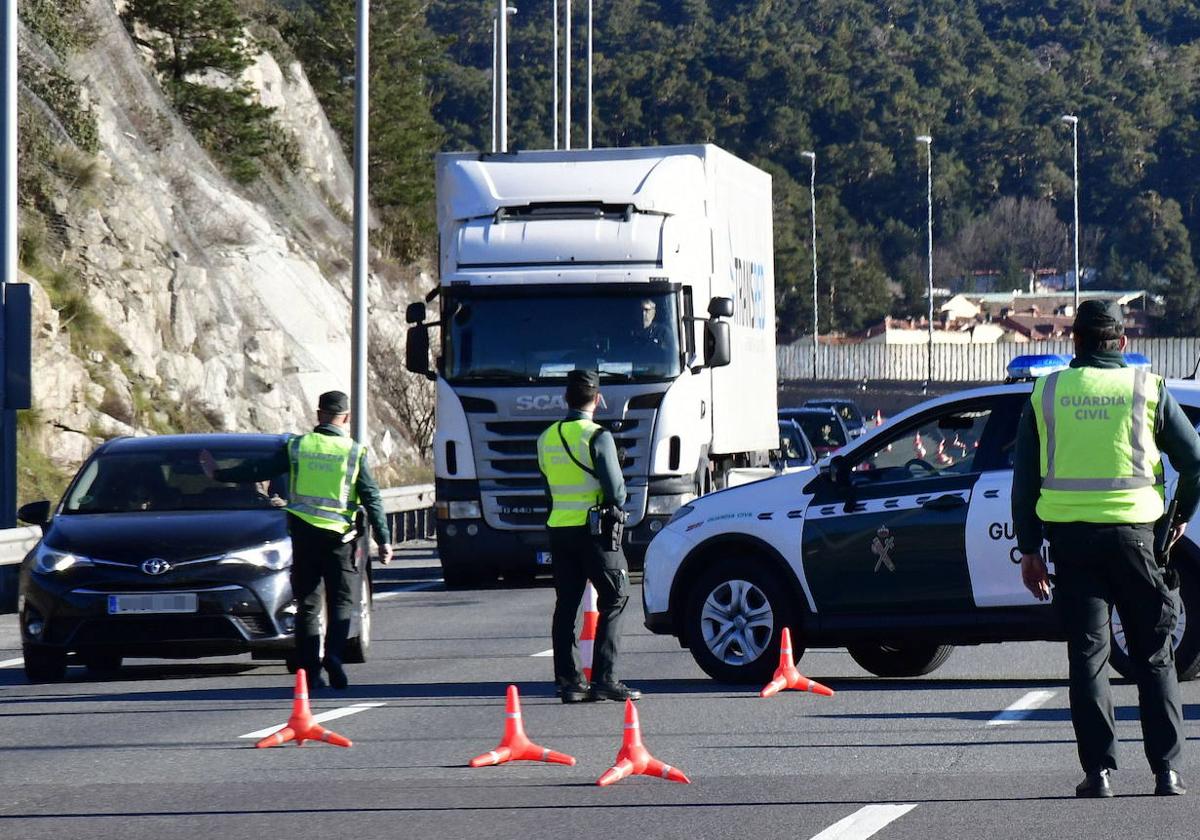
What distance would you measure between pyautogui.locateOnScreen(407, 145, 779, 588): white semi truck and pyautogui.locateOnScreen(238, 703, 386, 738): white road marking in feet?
26.4

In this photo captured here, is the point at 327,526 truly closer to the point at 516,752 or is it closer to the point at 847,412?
the point at 516,752

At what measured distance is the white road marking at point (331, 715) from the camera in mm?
11655

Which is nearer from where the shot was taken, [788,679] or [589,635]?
[788,679]

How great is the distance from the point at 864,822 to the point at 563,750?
2490 millimetres

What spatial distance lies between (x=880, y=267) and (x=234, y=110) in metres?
88.0

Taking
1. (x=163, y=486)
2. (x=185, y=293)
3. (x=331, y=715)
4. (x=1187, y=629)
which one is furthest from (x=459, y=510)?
(x=185, y=293)

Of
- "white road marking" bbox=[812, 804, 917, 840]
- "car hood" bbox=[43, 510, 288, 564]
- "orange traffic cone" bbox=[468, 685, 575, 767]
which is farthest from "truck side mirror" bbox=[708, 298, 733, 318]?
"white road marking" bbox=[812, 804, 917, 840]

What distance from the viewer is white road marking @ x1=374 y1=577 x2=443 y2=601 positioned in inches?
877

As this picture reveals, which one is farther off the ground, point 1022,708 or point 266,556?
point 266,556

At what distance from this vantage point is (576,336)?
2097 cm

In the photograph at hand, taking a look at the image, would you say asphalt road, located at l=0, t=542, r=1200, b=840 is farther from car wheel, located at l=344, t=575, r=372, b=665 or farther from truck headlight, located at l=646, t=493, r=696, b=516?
truck headlight, located at l=646, t=493, r=696, b=516

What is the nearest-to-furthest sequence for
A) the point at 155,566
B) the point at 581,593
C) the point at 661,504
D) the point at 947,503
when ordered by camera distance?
the point at 581,593
the point at 947,503
the point at 155,566
the point at 661,504

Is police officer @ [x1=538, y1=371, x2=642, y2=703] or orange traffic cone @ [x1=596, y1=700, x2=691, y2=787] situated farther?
police officer @ [x1=538, y1=371, x2=642, y2=703]

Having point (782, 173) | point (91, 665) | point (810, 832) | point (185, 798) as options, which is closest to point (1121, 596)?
point (810, 832)
